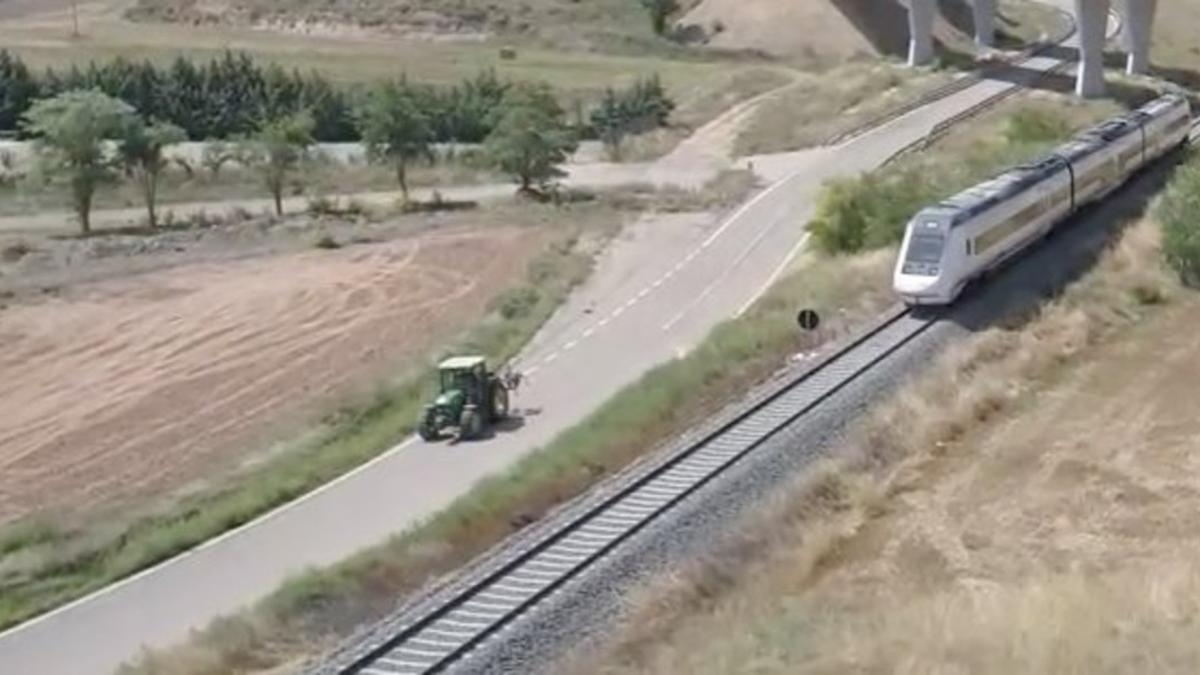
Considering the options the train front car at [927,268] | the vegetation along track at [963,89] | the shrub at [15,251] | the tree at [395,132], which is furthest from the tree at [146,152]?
the train front car at [927,268]

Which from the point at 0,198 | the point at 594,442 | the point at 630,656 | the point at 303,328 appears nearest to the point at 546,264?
the point at 303,328

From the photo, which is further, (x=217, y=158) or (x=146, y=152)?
(x=217, y=158)

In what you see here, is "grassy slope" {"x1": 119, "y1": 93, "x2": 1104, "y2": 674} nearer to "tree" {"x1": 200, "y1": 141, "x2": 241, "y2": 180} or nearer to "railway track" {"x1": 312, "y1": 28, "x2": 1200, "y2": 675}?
"railway track" {"x1": 312, "y1": 28, "x2": 1200, "y2": 675}

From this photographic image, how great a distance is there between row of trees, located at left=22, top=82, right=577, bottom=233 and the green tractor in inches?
1247

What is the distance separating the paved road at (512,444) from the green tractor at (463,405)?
49cm

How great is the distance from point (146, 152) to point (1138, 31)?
41.2 meters

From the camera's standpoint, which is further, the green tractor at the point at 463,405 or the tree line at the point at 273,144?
the tree line at the point at 273,144

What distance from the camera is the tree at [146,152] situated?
68938 mm

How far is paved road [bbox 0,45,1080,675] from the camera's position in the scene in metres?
26.7

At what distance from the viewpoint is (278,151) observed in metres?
70.4

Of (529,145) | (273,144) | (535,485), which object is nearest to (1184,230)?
(535,485)

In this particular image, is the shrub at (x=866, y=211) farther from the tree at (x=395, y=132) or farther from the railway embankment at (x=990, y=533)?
the tree at (x=395, y=132)

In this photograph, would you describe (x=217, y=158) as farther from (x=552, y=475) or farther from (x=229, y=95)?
(x=552, y=475)

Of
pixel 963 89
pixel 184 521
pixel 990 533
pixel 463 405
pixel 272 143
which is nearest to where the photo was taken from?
pixel 990 533
